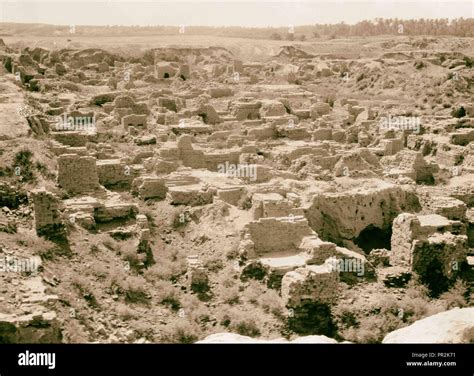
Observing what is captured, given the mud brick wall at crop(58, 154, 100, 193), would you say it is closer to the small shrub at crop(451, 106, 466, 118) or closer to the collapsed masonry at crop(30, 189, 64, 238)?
the collapsed masonry at crop(30, 189, 64, 238)

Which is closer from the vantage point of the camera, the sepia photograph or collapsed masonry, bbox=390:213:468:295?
the sepia photograph

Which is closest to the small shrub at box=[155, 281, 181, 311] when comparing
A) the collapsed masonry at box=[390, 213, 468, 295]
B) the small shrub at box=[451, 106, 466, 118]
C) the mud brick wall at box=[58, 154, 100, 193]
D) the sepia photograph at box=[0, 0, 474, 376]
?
the sepia photograph at box=[0, 0, 474, 376]

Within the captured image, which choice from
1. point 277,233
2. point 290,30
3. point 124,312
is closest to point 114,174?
point 277,233

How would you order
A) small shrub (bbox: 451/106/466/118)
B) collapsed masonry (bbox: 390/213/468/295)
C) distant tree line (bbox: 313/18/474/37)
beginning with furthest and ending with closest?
distant tree line (bbox: 313/18/474/37) → small shrub (bbox: 451/106/466/118) → collapsed masonry (bbox: 390/213/468/295)

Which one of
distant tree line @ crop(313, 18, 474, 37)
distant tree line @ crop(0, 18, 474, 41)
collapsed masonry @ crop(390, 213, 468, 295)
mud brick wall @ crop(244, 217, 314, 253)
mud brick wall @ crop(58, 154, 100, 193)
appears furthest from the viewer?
distant tree line @ crop(0, 18, 474, 41)

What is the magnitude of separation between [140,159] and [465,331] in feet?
40.5

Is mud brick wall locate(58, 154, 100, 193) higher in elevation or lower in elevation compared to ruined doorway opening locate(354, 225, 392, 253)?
higher

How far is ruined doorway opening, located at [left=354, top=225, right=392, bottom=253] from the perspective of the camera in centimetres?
1485

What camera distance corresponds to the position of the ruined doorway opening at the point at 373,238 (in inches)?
585

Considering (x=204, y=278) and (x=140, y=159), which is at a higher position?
(x=140, y=159)

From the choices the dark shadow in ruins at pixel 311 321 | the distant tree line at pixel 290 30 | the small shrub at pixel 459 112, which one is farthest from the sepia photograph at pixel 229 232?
the distant tree line at pixel 290 30

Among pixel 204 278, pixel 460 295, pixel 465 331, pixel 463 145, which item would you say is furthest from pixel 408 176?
pixel 465 331
